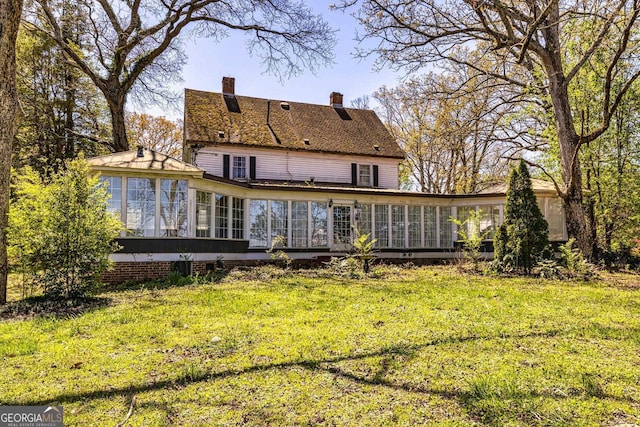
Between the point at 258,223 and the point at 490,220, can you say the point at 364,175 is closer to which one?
the point at 490,220

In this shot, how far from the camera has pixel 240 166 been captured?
61.7ft

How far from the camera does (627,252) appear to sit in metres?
15.4

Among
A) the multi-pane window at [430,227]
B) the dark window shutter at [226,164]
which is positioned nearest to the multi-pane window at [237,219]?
the dark window shutter at [226,164]

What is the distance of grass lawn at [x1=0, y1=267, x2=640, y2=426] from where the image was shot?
3.21 metres

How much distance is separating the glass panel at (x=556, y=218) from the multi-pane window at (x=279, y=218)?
35.7 ft

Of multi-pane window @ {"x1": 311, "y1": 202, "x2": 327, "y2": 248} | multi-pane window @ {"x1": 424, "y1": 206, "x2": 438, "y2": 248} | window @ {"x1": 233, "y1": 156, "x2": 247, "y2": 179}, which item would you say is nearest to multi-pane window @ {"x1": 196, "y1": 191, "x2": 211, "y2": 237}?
multi-pane window @ {"x1": 311, "y1": 202, "x2": 327, "y2": 248}

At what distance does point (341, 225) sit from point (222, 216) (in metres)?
5.14

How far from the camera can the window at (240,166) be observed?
1869 centimetres

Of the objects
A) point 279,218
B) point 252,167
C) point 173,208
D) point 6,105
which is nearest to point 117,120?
point 252,167

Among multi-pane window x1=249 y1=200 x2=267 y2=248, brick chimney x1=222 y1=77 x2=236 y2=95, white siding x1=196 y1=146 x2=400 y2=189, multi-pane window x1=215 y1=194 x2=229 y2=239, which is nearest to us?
multi-pane window x1=215 y1=194 x2=229 y2=239

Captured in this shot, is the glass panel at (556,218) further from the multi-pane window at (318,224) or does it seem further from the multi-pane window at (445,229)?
the multi-pane window at (318,224)

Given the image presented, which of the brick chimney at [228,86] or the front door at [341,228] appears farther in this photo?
the brick chimney at [228,86]

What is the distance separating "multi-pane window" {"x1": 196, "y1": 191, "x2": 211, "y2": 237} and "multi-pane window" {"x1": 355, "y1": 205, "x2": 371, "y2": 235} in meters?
6.43

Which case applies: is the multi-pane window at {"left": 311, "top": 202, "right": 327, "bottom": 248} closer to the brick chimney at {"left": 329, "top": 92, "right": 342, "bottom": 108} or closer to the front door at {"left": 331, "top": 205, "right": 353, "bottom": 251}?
the front door at {"left": 331, "top": 205, "right": 353, "bottom": 251}
